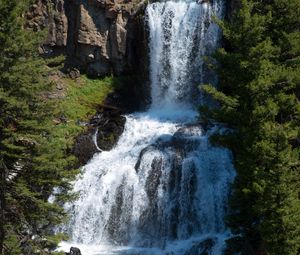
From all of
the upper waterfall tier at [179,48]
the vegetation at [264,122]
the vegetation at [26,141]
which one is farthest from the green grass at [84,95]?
the vegetation at [264,122]

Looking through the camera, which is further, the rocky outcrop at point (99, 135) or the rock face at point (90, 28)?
the rock face at point (90, 28)

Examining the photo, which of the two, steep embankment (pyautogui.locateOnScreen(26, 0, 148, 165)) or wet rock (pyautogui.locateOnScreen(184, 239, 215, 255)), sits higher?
steep embankment (pyautogui.locateOnScreen(26, 0, 148, 165))

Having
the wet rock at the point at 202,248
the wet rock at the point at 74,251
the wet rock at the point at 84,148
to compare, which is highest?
the wet rock at the point at 84,148

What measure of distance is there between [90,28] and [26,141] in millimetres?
15704

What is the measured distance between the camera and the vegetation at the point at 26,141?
56.7 ft

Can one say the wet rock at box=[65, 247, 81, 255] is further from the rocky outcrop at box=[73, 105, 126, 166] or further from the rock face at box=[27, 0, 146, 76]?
the rock face at box=[27, 0, 146, 76]

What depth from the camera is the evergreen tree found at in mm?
17297

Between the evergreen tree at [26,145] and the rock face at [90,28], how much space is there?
49.5 ft

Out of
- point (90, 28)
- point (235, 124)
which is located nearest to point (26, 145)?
point (235, 124)

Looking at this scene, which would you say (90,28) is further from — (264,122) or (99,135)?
(264,122)

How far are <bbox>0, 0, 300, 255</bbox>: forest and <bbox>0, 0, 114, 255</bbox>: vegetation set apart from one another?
3cm

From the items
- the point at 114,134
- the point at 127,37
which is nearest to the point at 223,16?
the point at 127,37

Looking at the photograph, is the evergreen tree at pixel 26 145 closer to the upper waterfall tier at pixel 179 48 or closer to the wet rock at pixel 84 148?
the wet rock at pixel 84 148

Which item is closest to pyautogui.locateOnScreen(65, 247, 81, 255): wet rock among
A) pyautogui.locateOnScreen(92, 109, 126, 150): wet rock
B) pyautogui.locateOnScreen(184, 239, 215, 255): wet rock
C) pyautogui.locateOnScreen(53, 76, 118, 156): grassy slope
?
pyautogui.locateOnScreen(184, 239, 215, 255): wet rock
